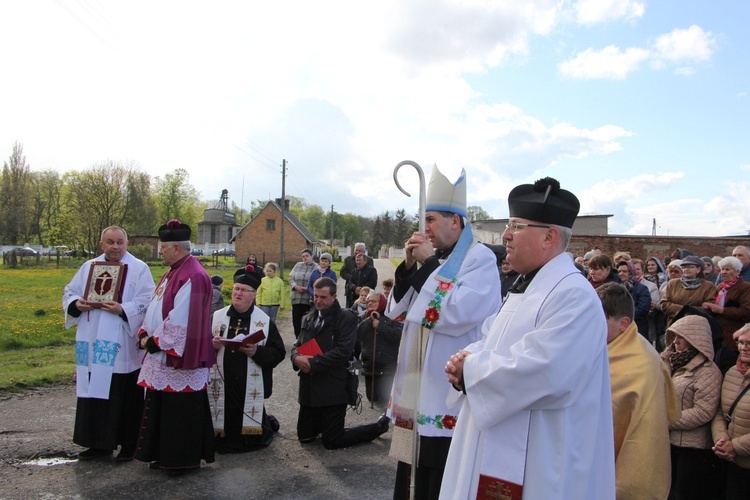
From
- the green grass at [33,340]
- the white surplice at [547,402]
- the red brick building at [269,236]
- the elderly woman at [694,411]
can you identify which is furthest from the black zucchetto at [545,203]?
the red brick building at [269,236]

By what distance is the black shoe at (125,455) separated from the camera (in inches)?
214

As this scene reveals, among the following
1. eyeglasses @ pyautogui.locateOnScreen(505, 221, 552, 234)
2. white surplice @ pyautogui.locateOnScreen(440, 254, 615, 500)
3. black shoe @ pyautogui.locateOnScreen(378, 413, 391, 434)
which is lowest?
black shoe @ pyautogui.locateOnScreen(378, 413, 391, 434)

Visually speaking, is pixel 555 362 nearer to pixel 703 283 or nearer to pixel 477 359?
pixel 477 359

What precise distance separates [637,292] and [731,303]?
1.24 m

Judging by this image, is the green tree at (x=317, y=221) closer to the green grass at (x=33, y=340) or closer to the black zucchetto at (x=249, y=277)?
the green grass at (x=33, y=340)

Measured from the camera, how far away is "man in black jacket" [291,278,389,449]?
233 inches

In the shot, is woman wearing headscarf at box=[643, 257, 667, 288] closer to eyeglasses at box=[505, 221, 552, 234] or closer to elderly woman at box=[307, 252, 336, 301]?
elderly woman at box=[307, 252, 336, 301]

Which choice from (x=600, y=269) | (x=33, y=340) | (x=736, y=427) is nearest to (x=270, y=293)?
(x=33, y=340)

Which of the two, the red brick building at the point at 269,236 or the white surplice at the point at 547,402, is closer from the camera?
the white surplice at the point at 547,402

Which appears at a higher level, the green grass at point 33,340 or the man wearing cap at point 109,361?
the man wearing cap at point 109,361

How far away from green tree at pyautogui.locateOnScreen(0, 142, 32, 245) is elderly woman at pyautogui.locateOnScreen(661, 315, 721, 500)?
185ft

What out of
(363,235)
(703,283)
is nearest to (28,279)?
(703,283)

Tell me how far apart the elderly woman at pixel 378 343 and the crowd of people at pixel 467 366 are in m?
0.02

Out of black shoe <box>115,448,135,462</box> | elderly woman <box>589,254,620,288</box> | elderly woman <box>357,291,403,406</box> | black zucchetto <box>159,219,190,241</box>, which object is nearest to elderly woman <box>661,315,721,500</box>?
elderly woman <box>589,254,620,288</box>
